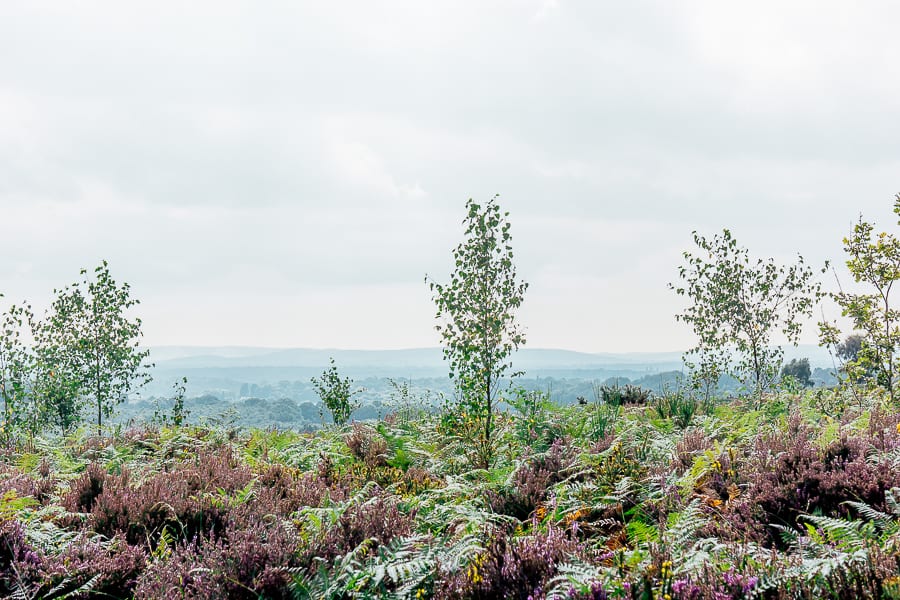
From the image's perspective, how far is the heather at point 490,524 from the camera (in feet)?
9.24

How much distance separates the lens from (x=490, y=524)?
148 inches

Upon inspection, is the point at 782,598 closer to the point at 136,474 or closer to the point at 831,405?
the point at 136,474

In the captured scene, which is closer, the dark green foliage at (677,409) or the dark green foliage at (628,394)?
the dark green foliage at (677,409)

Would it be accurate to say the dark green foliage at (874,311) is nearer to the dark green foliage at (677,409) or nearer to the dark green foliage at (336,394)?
the dark green foliage at (677,409)

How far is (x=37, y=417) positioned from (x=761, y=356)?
19732mm

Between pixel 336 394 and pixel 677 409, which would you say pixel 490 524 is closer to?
pixel 677 409

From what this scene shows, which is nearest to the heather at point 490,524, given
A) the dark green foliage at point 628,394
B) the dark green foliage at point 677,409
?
the dark green foliage at point 677,409

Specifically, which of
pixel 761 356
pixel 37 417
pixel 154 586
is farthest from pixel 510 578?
pixel 37 417

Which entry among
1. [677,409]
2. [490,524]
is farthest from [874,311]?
[490,524]

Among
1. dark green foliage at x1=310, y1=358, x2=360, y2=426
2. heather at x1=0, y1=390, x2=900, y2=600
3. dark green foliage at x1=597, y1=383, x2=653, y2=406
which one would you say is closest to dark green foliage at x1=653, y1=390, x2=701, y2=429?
heather at x1=0, y1=390, x2=900, y2=600

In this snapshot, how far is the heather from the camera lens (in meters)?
2.82

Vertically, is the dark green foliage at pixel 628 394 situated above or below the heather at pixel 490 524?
below

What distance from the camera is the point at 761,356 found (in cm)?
1680

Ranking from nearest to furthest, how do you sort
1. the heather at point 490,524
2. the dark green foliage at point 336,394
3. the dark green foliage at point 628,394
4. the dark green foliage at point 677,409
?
the heather at point 490,524
the dark green foliage at point 677,409
the dark green foliage at point 628,394
the dark green foliage at point 336,394
